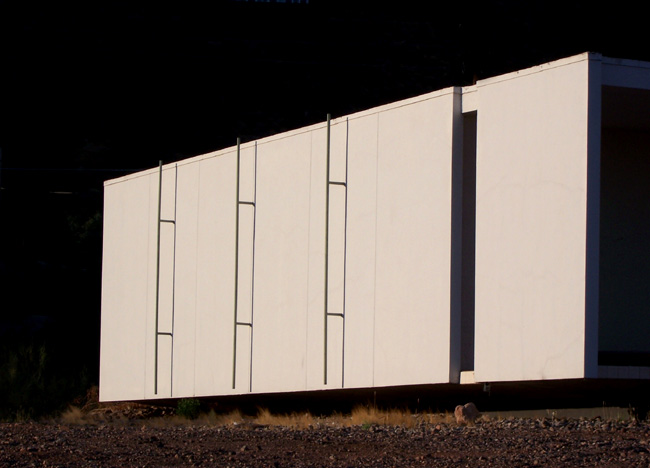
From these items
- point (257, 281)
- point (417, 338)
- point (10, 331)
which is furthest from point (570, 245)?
point (10, 331)

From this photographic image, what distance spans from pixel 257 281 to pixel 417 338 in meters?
3.66

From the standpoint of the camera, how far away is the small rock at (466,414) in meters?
12.2

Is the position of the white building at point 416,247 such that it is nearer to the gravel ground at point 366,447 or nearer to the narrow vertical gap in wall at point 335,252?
the narrow vertical gap in wall at point 335,252

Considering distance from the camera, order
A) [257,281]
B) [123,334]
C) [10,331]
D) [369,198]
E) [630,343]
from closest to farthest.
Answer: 1. [369,198]
2. [630,343]
3. [257,281]
4. [123,334]
5. [10,331]

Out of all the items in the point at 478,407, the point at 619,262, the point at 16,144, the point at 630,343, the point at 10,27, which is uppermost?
the point at 10,27

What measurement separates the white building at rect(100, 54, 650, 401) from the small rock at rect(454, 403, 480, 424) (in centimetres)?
111

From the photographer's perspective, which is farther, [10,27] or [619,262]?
[10,27]

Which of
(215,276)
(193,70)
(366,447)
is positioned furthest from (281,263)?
(193,70)

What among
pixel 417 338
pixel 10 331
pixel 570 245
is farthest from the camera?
pixel 10 331

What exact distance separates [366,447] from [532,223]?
9.10 ft

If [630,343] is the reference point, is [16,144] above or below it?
above

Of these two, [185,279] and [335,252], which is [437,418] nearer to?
[335,252]

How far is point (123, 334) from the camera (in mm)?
18312

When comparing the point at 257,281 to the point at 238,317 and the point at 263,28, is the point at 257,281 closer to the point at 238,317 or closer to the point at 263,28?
the point at 238,317
